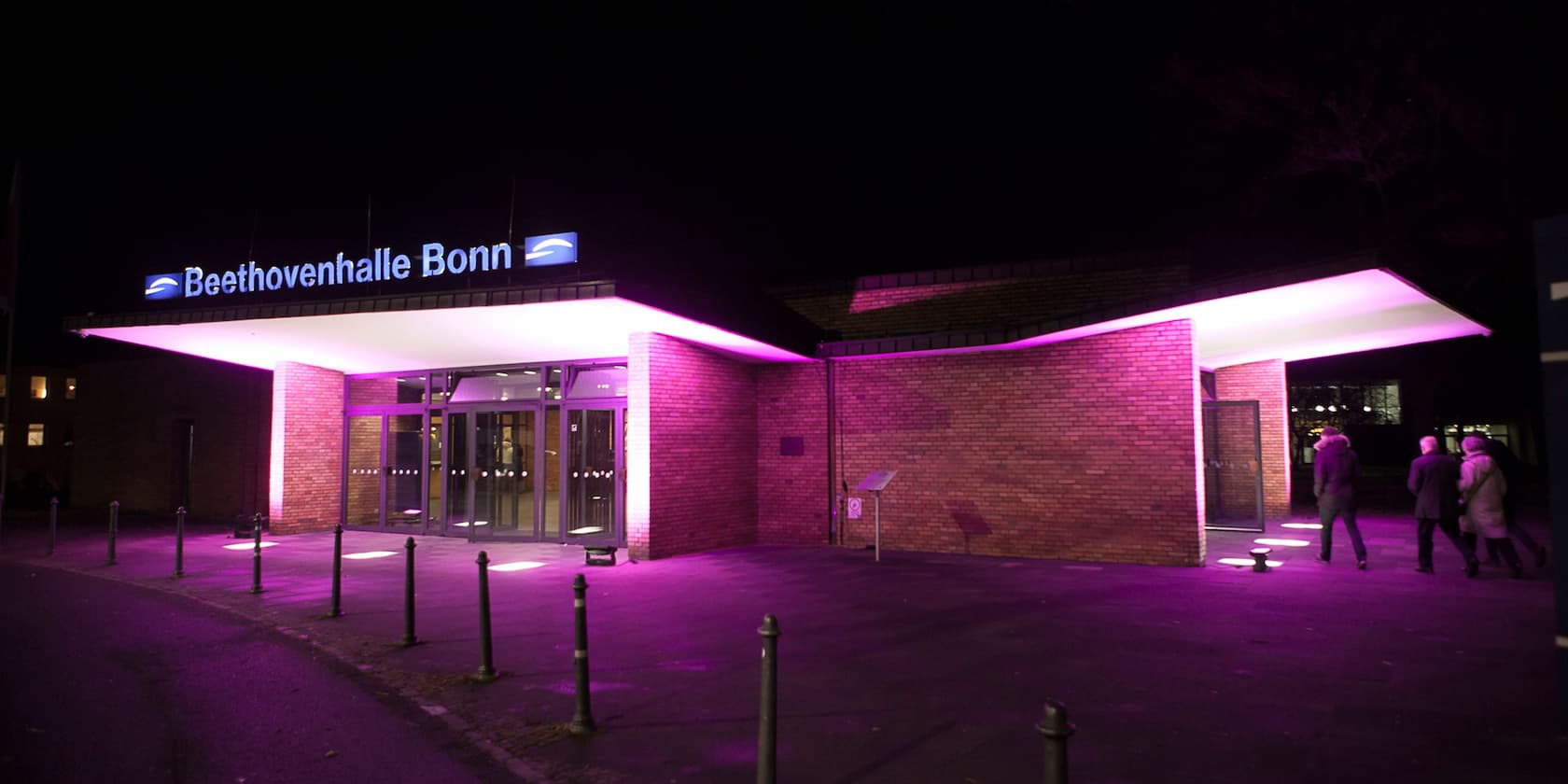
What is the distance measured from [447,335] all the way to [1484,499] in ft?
49.1

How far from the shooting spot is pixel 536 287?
425 inches

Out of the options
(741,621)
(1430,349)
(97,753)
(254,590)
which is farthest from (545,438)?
(1430,349)

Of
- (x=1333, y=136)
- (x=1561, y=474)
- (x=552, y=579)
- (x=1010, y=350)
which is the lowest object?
(x=552, y=579)

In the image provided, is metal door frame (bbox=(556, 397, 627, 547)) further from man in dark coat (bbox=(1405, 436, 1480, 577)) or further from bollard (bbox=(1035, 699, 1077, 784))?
bollard (bbox=(1035, 699, 1077, 784))

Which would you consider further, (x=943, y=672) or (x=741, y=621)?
(x=741, y=621)

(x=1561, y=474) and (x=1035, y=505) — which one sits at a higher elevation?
(x=1561, y=474)

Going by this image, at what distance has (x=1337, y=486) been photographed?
1133 cm

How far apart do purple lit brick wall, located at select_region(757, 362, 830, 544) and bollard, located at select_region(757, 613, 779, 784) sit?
10900mm

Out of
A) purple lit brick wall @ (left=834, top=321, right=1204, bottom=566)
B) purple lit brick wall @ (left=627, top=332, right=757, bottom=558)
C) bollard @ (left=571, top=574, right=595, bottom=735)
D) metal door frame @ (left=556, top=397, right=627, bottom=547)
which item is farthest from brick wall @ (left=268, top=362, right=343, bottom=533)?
bollard @ (left=571, top=574, right=595, bottom=735)

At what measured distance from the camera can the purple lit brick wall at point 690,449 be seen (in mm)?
12750

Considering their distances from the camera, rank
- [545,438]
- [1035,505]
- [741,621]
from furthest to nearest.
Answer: [545,438], [1035,505], [741,621]

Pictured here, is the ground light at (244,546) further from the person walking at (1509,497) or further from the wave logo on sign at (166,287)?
the person walking at (1509,497)

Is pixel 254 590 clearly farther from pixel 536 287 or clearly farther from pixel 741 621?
pixel 741 621

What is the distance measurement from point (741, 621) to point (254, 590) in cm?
666
